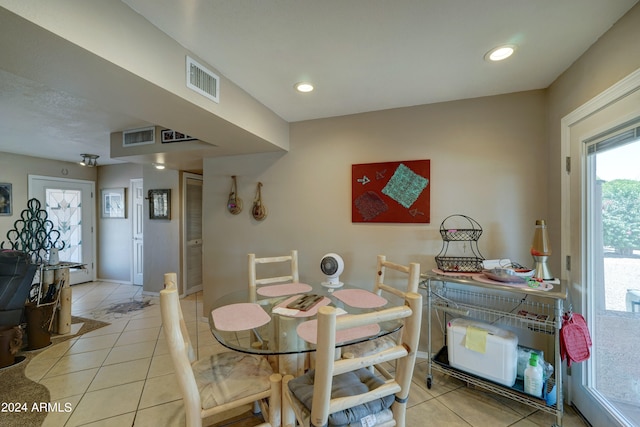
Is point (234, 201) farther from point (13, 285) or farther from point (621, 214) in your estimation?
point (621, 214)

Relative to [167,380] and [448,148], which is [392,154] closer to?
[448,148]

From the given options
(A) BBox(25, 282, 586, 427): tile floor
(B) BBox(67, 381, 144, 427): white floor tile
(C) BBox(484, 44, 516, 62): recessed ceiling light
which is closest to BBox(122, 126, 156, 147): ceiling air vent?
(A) BBox(25, 282, 586, 427): tile floor

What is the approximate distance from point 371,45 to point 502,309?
88.9 inches

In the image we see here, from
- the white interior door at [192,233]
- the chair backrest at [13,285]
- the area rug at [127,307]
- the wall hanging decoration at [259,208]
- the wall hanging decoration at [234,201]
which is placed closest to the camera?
the chair backrest at [13,285]

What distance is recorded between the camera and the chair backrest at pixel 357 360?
A: 887 millimetres

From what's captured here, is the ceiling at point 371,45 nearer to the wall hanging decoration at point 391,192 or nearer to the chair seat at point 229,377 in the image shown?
the wall hanging decoration at point 391,192

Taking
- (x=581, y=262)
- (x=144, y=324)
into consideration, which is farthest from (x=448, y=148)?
(x=144, y=324)

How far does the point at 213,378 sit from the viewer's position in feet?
4.58

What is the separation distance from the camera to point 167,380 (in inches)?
85.8

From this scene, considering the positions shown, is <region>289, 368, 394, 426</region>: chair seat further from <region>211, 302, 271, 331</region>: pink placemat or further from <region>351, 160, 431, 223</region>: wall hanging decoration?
<region>351, 160, 431, 223</region>: wall hanging decoration

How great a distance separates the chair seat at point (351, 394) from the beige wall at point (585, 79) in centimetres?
172

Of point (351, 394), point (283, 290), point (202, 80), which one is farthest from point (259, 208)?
point (351, 394)

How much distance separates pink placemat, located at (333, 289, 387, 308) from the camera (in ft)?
6.06

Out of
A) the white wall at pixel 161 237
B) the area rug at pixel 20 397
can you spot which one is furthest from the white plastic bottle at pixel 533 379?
the white wall at pixel 161 237
